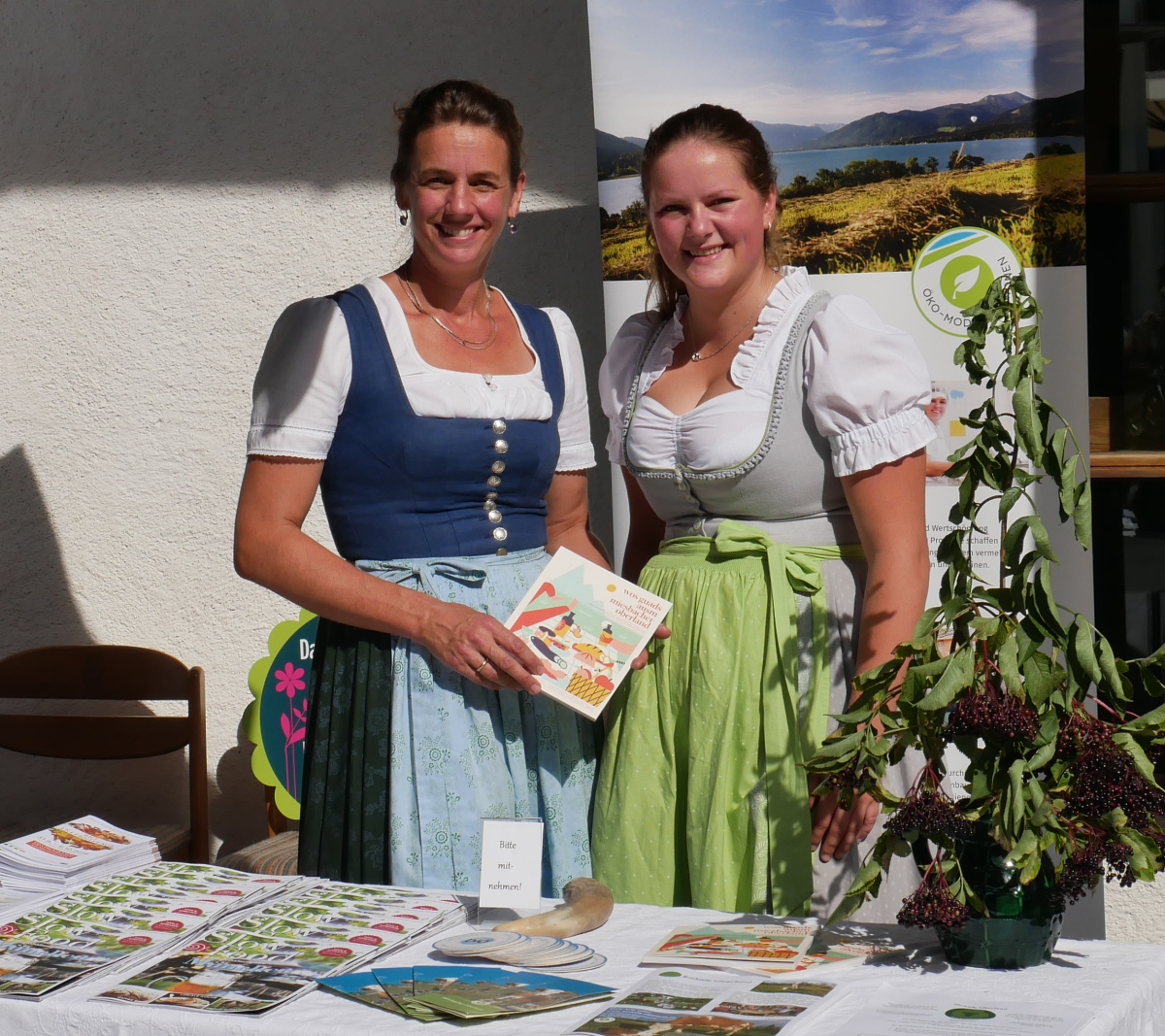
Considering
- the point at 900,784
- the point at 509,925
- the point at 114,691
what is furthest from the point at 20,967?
the point at 114,691

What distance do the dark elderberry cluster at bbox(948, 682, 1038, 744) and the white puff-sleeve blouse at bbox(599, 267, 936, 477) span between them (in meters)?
0.52

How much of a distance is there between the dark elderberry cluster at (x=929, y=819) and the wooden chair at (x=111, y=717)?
7.64 feet

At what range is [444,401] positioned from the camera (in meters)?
1.99

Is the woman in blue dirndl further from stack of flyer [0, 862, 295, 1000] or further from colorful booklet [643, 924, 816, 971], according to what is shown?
colorful booklet [643, 924, 816, 971]

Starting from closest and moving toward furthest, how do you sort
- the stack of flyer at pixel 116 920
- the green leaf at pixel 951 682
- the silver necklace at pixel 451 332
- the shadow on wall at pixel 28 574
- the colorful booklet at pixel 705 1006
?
the colorful booklet at pixel 705 1006, the green leaf at pixel 951 682, the stack of flyer at pixel 116 920, the silver necklace at pixel 451 332, the shadow on wall at pixel 28 574

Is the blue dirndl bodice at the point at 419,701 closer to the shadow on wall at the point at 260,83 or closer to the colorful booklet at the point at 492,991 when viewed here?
the colorful booklet at the point at 492,991

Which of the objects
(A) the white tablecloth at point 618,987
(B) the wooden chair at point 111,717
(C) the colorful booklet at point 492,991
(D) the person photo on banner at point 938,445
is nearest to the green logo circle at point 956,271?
(D) the person photo on banner at point 938,445

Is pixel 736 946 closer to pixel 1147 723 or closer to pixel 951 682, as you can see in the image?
A: pixel 951 682

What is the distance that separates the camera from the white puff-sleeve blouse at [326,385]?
76.5 inches

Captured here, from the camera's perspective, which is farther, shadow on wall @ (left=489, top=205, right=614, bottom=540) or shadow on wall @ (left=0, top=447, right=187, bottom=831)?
shadow on wall @ (left=0, top=447, right=187, bottom=831)

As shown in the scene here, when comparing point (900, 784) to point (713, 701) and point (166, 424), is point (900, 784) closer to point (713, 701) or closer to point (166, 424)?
point (713, 701)

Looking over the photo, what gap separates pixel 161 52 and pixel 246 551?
2.36m

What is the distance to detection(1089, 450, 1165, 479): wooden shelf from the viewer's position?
10.1 feet

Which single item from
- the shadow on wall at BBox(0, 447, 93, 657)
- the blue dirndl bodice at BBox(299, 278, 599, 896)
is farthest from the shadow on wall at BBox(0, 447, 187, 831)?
the blue dirndl bodice at BBox(299, 278, 599, 896)
